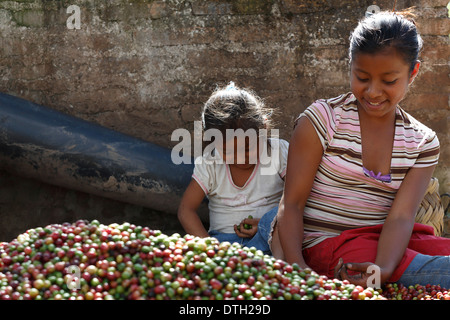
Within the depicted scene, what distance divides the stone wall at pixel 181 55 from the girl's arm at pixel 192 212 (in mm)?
899

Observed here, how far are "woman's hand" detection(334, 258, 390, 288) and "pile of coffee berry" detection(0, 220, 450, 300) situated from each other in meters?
0.20

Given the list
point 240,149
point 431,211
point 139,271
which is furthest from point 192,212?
point 431,211

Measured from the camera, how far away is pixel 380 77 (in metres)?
2.62

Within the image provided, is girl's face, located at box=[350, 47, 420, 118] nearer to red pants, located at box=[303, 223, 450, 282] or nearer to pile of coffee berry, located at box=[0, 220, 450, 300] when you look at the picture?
red pants, located at box=[303, 223, 450, 282]

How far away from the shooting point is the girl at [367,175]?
266cm

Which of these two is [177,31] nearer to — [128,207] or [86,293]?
[128,207]

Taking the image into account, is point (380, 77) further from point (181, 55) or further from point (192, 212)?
point (181, 55)

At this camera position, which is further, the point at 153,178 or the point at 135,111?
the point at 135,111

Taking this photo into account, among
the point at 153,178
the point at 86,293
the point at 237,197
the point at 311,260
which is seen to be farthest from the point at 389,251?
the point at 153,178

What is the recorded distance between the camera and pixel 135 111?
162 inches

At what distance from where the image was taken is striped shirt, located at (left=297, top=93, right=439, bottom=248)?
2855mm

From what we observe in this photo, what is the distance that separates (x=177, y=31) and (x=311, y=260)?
75.9 inches

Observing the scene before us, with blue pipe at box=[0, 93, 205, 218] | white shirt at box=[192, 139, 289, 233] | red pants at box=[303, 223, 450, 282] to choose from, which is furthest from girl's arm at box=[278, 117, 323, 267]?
blue pipe at box=[0, 93, 205, 218]

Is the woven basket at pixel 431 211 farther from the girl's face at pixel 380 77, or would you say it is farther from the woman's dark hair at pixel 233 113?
the woman's dark hair at pixel 233 113
